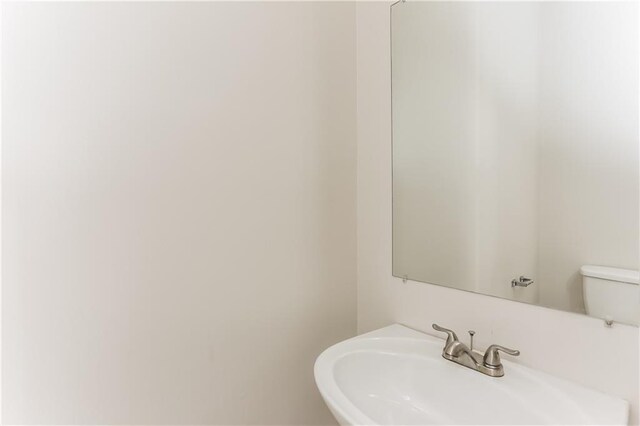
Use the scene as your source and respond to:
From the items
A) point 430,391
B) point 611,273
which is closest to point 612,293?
point 611,273

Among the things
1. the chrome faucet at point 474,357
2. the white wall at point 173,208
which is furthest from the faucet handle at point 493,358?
the white wall at point 173,208

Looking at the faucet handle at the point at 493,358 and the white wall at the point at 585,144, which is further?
the faucet handle at the point at 493,358

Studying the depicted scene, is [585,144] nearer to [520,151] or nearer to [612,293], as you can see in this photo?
[520,151]

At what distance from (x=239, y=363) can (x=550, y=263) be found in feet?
2.92

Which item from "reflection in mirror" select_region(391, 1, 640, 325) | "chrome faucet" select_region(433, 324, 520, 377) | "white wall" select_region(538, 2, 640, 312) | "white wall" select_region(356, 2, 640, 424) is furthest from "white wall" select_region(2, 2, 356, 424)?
"white wall" select_region(538, 2, 640, 312)

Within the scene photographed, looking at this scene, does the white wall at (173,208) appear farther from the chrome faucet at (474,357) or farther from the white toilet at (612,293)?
the white toilet at (612,293)

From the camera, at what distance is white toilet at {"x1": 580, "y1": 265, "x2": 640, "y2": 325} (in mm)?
758

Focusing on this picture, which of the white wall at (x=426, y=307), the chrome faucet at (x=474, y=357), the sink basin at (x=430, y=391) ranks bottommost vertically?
the sink basin at (x=430, y=391)

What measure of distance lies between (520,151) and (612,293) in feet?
1.27

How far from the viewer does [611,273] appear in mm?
792

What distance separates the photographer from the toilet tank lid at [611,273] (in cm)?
76

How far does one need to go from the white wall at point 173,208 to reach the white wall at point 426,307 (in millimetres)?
69

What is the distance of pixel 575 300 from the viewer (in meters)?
0.84

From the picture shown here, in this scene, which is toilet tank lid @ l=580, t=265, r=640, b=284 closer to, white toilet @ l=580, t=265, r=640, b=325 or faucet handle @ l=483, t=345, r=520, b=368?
white toilet @ l=580, t=265, r=640, b=325
